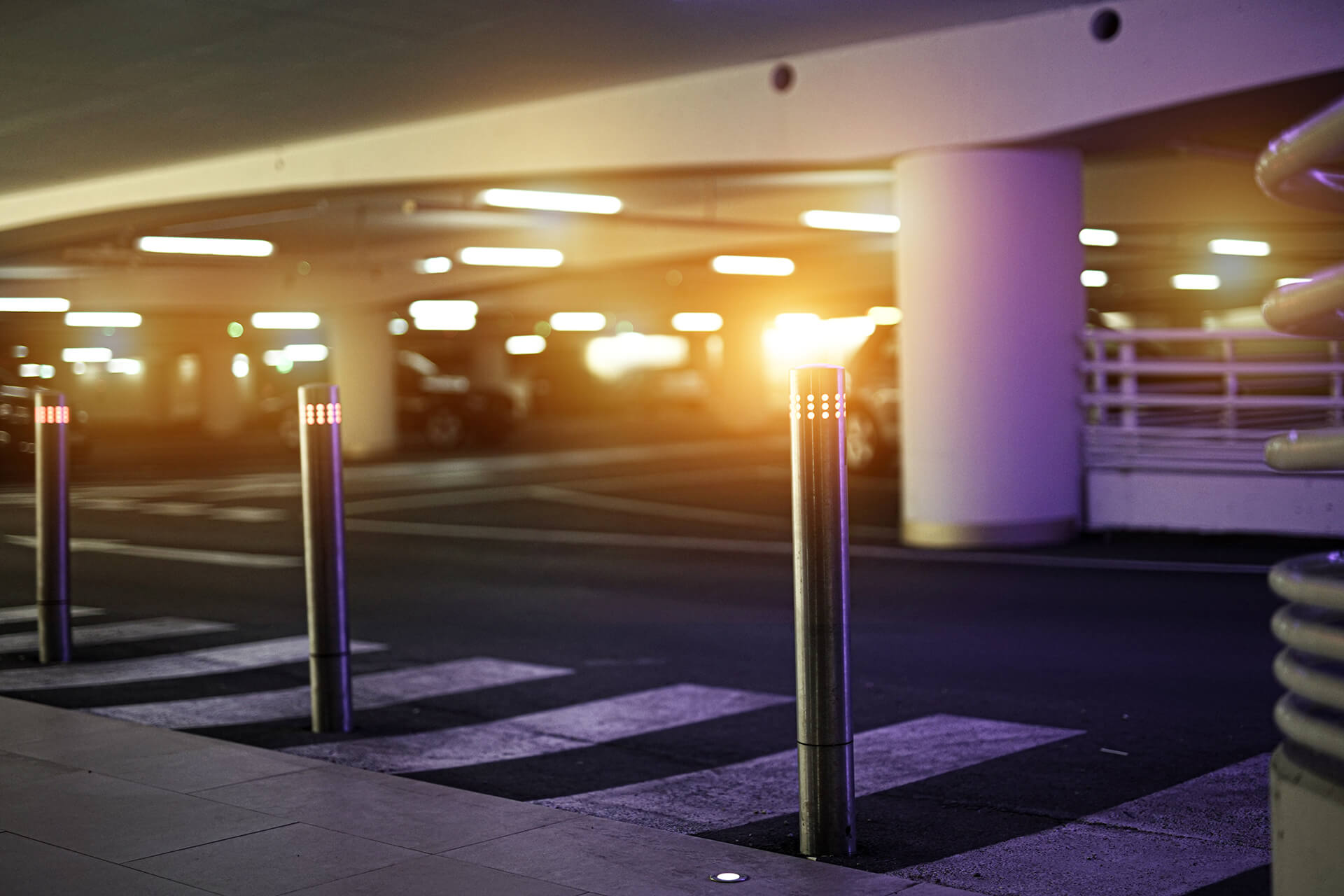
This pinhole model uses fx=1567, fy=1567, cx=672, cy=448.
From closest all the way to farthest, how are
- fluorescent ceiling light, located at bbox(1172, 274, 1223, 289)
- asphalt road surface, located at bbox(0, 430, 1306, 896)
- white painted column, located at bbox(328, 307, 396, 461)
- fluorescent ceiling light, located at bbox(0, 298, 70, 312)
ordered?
1. asphalt road surface, located at bbox(0, 430, 1306, 896)
2. fluorescent ceiling light, located at bbox(1172, 274, 1223, 289)
3. white painted column, located at bbox(328, 307, 396, 461)
4. fluorescent ceiling light, located at bbox(0, 298, 70, 312)

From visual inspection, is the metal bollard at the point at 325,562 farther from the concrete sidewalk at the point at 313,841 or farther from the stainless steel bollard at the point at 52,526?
the stainless steel bollard at the point at 52,526

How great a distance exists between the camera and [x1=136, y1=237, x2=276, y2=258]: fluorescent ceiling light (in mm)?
26719

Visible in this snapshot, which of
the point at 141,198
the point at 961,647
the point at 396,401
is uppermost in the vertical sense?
the point at 141,198

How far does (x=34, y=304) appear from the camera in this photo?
120 ft

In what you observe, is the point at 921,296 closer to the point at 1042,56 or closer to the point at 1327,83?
the point at 1042,56

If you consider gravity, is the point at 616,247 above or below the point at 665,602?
above

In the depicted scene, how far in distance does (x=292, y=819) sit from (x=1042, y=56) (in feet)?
30.3

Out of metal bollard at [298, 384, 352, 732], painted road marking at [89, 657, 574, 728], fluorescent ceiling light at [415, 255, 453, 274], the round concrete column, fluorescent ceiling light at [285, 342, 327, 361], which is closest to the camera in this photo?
metal bollard at [298, 384, 352, 732]

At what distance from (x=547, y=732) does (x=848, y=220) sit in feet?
62.2

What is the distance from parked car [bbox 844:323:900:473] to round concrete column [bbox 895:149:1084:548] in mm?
6716

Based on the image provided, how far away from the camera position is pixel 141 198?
19.4 meters

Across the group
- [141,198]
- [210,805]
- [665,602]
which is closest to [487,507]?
[141,198]

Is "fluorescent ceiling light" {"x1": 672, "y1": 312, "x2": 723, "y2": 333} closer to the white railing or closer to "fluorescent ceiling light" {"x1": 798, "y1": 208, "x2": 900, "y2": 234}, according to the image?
"fluorescent ceiling light" {"x1": 798, "y1": 208, "x2": 900, "y2": 234}

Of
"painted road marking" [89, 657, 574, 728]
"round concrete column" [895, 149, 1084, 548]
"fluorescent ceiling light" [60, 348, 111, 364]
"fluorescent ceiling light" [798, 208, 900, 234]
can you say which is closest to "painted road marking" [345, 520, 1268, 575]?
"round concrete column" [895, 149, 1084, 548]
